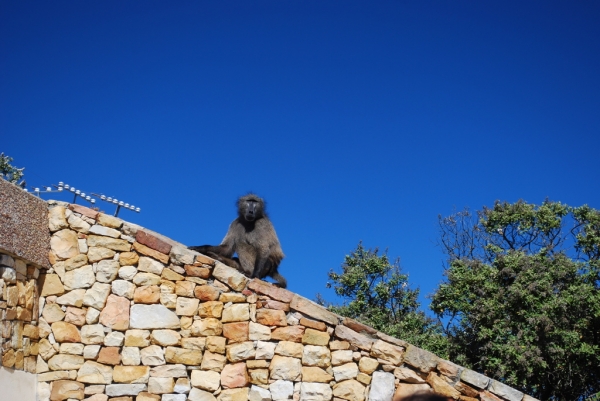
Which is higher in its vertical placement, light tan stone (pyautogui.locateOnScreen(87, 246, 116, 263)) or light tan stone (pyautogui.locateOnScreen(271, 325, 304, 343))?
light tan stone (pyautogui.locateOnScreen(87, 246, 116, 263))

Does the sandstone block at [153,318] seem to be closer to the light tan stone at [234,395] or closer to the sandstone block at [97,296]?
the sandstone block at [97,296]

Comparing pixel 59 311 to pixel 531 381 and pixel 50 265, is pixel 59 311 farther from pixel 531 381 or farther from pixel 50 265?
pixel 531 381

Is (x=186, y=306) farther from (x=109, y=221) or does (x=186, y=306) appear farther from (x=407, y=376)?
(x=407, y=376)

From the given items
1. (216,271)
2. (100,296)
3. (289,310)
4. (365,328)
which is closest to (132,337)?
(100,296)

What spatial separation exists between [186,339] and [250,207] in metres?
2.21

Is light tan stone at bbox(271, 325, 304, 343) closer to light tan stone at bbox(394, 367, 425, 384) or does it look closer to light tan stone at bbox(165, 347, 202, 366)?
light tan stone at bbox(165, 347, 202, 366)

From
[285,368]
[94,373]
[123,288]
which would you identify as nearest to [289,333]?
[285,368]

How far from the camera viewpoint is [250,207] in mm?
9945

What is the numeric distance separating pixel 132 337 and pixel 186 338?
0.69 metres

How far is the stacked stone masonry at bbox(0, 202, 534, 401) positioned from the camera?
854 centimetres

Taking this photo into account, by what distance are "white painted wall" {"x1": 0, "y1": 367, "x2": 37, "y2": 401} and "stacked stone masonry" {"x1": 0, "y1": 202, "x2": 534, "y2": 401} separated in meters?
0.12

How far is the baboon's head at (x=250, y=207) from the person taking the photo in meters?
9.94

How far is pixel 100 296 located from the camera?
28.9ft

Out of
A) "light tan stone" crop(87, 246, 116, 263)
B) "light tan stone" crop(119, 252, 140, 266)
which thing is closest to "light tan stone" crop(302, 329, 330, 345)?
"light tan stone" crop(119, 252, 140, 266)
